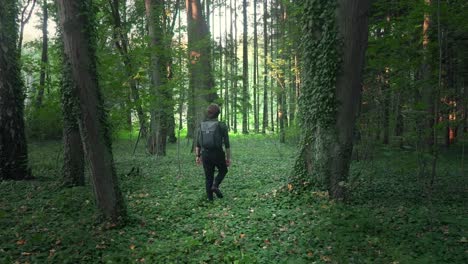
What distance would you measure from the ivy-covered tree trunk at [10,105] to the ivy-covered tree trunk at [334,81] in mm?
8078

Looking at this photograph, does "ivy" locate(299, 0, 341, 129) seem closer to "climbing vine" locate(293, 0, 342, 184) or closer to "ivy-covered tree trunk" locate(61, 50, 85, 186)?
"climbing vine" locate(293, 0, 342, 184)

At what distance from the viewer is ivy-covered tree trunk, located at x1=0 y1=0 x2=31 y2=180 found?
360 inches

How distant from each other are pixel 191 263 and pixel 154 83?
10.4m

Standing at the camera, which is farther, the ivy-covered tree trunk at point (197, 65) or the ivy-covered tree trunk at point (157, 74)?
the ivy-covered tree trunk at point (197, 65)

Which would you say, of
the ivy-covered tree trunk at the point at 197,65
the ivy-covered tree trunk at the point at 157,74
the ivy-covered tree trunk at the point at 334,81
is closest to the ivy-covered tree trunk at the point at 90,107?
the ivy-covered tree trunk at the point at 334,81

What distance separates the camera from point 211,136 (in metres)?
7.39

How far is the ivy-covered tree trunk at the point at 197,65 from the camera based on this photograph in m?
14.1

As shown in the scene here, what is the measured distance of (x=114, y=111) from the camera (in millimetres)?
12023

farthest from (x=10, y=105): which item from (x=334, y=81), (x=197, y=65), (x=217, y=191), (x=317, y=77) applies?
(x=334, y=81)

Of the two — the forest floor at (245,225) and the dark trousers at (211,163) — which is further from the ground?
the dark trousers at (211,163)

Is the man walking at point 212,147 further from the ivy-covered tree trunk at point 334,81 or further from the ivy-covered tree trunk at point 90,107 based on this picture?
the ivy-covered tree trunk at point 90,107

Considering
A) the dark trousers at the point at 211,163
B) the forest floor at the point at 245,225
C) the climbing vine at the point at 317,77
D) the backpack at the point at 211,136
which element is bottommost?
the forest floor at the point at 245,225

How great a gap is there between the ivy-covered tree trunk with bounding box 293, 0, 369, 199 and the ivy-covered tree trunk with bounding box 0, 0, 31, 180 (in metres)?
8.08

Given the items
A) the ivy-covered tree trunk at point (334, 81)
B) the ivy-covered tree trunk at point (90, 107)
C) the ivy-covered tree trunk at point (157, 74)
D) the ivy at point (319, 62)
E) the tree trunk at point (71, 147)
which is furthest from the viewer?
the ivy-covered tree trunk at point (157, 74)
